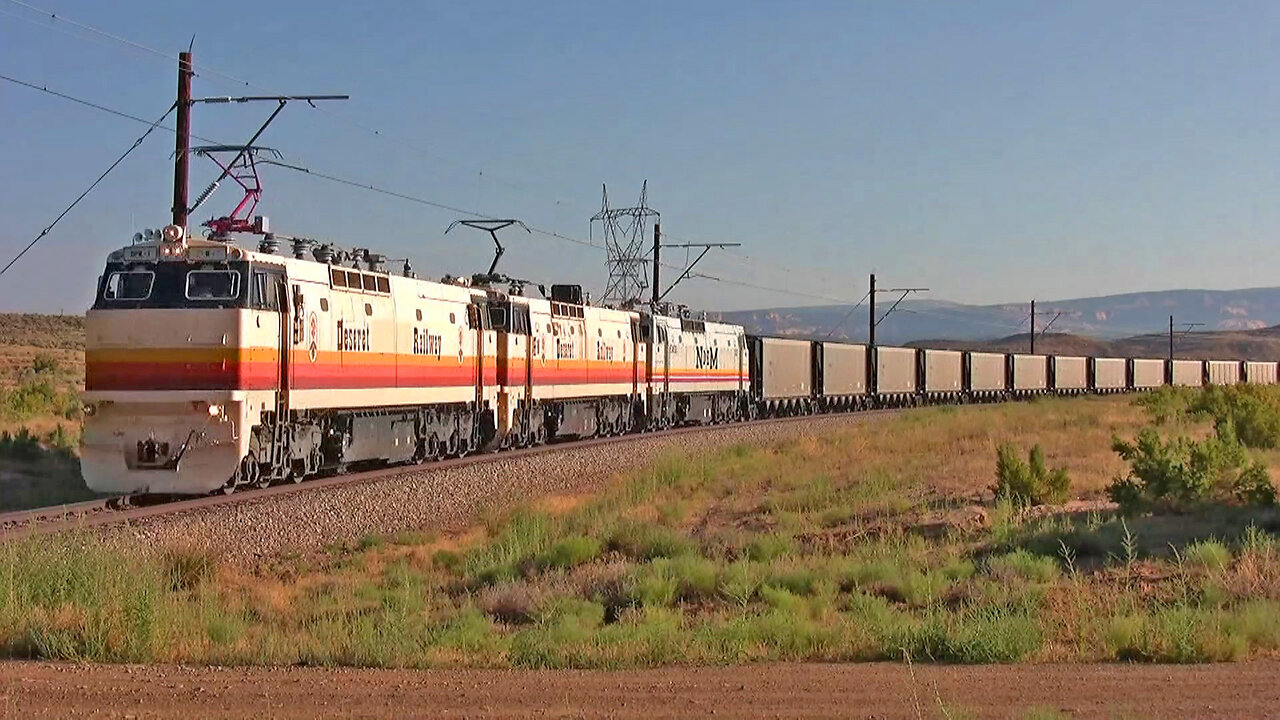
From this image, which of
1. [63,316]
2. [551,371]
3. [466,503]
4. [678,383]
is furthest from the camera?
[63,316]

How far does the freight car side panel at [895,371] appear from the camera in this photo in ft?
240

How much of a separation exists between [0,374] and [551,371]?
38.0m

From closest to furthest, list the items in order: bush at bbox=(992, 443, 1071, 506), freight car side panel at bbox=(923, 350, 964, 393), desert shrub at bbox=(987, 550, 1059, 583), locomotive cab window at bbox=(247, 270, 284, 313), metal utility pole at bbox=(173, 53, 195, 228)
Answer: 1. desert shrub at bbox=(987, 550, 1059, 583)
2. locomotive cab window at bbox=(247, 270, 284, 313)
3. bush at bbox=(992, 443, 1071, 506)
4. metal utility pole at bbox=(173, 53, 195, 228)
5. freight car side panel at bbox=(923, 350, 964, 393)

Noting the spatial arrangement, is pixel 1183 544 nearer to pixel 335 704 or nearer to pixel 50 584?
pixel 335 704

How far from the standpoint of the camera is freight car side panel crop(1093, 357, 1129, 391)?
335 feet

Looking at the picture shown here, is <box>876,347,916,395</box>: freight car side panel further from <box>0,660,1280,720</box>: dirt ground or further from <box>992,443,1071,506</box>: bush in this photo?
<box>0,660,1280,720</box>: dirt ground

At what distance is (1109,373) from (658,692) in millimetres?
100697

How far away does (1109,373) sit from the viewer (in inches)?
4119

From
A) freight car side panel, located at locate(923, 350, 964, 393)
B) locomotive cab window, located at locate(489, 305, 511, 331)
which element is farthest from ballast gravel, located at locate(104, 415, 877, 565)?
freight car side panel, located at locate(923, 350, 964, 393)

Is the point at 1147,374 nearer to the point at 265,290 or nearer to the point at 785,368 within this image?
the point at 785,368

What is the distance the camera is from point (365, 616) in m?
14.0

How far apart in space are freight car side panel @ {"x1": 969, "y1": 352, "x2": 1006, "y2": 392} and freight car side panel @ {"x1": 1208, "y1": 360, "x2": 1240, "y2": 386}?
1027 inches

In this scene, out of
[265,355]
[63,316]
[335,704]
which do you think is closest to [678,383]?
[265,355]

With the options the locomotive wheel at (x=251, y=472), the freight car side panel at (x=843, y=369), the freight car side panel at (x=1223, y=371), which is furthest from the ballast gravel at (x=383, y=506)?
the freight car side panel at (x=1223, y=371)
